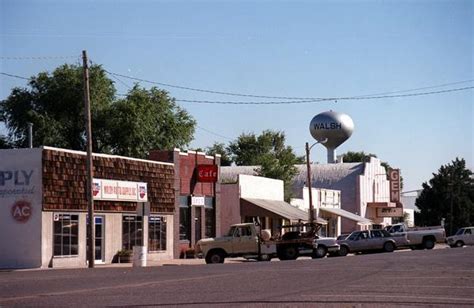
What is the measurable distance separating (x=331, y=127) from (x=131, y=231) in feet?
140

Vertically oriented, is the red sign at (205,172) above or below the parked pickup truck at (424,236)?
above

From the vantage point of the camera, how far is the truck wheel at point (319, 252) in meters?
44.1

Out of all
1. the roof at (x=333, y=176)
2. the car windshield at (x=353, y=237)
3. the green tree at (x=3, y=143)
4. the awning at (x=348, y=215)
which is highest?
the green tree at (x=3, y=143)

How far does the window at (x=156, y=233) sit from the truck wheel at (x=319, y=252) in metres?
8.60

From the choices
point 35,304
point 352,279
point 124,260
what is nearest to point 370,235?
point 124,260

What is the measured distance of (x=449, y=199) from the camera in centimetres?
9744

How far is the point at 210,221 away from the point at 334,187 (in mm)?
31350

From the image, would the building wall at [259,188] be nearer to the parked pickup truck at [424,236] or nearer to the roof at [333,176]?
the parked pickup truck at [424,236]

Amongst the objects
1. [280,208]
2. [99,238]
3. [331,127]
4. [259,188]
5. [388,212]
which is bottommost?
[99,238]

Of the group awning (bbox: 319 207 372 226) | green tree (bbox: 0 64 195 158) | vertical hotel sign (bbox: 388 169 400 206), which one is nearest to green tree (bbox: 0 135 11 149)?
green tree (bbox: 0 64 195 158)

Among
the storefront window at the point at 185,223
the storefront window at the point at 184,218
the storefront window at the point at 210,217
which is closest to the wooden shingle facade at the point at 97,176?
the storefront window at the point at 184,218

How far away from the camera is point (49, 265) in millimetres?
37625

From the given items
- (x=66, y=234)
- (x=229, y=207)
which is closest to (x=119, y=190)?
(x=66, y=234)

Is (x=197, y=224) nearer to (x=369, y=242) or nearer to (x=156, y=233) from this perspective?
(x=156, y=233)
